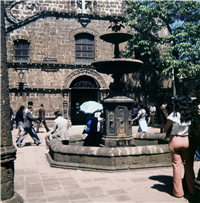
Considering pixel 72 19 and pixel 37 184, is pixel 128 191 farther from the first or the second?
pixel 72 19

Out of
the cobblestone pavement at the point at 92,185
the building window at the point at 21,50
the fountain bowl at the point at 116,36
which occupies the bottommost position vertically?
the cobblestone pavement at the point at 92,185

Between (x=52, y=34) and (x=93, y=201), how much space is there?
1631 centimetres

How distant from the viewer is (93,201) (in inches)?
165

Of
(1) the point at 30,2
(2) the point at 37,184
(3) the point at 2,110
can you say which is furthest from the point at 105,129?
(1) the point at 30,2

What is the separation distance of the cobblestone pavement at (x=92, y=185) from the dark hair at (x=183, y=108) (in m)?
1.41

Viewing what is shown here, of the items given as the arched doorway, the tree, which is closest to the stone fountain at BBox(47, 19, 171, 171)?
the tree

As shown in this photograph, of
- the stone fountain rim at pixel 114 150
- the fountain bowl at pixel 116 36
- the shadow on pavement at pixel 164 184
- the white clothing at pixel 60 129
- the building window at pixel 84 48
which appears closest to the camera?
the shadow on pavement at pixel 164 184

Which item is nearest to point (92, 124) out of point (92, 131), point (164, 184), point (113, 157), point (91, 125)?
point (91, 125)

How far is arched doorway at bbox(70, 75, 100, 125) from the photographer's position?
64.3 ft

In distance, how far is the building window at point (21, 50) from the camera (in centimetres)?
1811

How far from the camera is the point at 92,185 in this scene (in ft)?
16.4

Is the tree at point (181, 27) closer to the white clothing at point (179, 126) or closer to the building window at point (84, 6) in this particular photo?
the building window at point (84, 6)

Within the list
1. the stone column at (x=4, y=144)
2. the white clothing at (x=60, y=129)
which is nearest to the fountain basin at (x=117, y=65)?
the white clothing at (x=60, y=129)

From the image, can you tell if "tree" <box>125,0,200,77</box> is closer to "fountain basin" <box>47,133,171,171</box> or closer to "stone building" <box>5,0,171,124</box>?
"stone building" <box>5,0,171,124</box>
